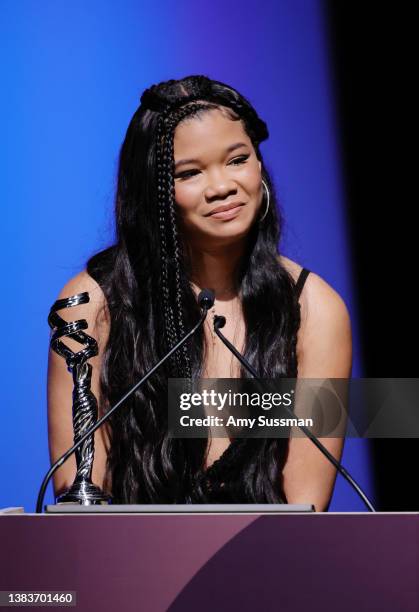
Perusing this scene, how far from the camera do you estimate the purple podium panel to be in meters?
0.93

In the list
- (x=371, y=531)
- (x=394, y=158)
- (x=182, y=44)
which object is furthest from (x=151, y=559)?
(x=182, y=44)

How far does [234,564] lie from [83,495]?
289mm

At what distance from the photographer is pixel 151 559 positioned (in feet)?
3.13

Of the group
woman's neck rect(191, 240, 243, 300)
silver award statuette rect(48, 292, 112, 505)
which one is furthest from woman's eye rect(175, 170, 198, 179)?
silver award statuette rect(48, 292, 112, 505)

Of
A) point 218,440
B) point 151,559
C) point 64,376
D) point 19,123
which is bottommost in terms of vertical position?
point 151,559

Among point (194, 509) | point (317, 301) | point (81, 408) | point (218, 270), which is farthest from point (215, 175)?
point (194, 509)

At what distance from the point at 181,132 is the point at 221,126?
7 cm

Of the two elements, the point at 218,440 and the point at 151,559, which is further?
the point at 218,440

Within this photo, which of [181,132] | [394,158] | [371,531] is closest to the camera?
[371,531]

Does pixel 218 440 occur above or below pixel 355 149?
below

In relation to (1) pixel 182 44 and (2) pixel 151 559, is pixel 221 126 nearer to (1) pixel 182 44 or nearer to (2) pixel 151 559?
(1) pixel 182 44

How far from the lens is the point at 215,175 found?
1709 mm

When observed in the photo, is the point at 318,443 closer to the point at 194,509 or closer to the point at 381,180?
the point at 194,509

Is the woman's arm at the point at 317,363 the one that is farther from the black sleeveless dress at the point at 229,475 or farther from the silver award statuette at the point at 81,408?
the silver award statuette at the point at 81,408
